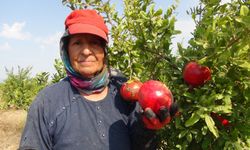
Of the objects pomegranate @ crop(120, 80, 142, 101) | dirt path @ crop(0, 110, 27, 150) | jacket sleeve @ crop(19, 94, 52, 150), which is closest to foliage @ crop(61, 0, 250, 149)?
pomegranate @ crop(120, 80, 142, 101)

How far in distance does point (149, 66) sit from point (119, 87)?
0.96 feet

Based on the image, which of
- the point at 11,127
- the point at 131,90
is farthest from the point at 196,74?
the point at 11,127

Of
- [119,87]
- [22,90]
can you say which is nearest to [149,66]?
[119,87]

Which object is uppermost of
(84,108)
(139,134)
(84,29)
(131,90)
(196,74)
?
(84,29)

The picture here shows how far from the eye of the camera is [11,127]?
31.9ft

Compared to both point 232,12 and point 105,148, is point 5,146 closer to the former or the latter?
point 105,148

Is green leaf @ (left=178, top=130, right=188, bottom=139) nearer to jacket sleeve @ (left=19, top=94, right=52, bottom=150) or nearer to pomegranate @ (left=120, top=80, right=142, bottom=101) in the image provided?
pomegranate @ (left=120, top=80, right=142, bottom=101)

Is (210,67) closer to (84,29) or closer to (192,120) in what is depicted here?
(192,120)

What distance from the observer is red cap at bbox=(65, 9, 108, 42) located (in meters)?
2.26

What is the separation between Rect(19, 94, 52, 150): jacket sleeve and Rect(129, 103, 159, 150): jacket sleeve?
53 centimetres

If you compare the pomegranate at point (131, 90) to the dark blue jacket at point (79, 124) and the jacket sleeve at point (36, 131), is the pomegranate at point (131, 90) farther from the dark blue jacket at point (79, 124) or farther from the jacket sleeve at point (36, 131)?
the jacket sleeve at point (36, 131)

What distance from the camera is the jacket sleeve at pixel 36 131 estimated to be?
85.2 inches

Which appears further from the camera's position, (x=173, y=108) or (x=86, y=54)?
(x=86, y=54)

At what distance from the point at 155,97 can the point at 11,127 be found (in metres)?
8.61
